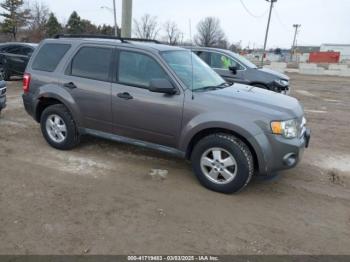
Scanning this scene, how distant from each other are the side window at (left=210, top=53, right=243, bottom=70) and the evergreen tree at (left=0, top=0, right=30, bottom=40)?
54.3 m

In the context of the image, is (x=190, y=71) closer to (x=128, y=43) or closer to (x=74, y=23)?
(x=128, y=43)

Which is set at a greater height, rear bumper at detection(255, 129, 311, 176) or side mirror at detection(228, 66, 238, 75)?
side mirror at detection(228, 66, 238, 75)

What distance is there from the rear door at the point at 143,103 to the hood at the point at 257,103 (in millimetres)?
499

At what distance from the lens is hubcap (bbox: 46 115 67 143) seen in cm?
593

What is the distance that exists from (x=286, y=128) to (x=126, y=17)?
804 centimetres

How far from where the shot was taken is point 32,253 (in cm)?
324

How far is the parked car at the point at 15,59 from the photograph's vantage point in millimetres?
14328

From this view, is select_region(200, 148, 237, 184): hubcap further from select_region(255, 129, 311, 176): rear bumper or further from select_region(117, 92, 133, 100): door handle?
select_region(117, 92, 133, 100): door handle

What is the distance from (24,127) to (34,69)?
6.07 ft

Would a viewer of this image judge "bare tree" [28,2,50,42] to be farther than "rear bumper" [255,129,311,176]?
Yes

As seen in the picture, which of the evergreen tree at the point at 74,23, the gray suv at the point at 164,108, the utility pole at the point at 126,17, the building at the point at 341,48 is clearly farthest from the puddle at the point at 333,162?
the building at the point at 341,48

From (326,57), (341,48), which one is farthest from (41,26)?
(341,48)

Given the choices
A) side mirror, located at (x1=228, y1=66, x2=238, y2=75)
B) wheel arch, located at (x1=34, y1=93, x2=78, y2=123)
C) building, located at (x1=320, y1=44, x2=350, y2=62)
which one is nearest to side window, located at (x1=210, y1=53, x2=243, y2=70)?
side mirror, located at (x1=228, y1=66, x2=238, y2=75)

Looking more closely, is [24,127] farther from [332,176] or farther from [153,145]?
[332,176]
